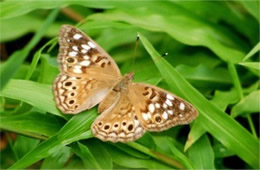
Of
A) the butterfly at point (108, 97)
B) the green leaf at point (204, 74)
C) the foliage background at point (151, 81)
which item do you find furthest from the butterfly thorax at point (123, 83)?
the green leaf at point (204, 74)

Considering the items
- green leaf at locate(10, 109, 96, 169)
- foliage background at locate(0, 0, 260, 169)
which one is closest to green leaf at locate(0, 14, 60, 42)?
foliage background at locate(0, 0, 260, 169)

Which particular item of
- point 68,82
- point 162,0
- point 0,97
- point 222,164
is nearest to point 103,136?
point 68,82

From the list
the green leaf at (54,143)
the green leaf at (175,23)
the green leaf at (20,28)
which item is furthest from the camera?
the green leaf at (20,28)

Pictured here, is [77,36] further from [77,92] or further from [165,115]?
[165,115]

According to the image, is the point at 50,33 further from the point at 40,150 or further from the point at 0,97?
the point at 40,150

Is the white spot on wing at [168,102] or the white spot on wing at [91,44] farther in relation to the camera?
the white spot on wing at [91,44]

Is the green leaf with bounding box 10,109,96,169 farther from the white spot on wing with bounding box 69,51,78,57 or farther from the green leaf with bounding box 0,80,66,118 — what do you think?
the white spot on wing with bounding box 69,51,78,57

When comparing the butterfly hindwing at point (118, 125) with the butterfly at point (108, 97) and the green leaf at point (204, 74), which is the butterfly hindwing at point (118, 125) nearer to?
the butterfly at point (108, 97)
